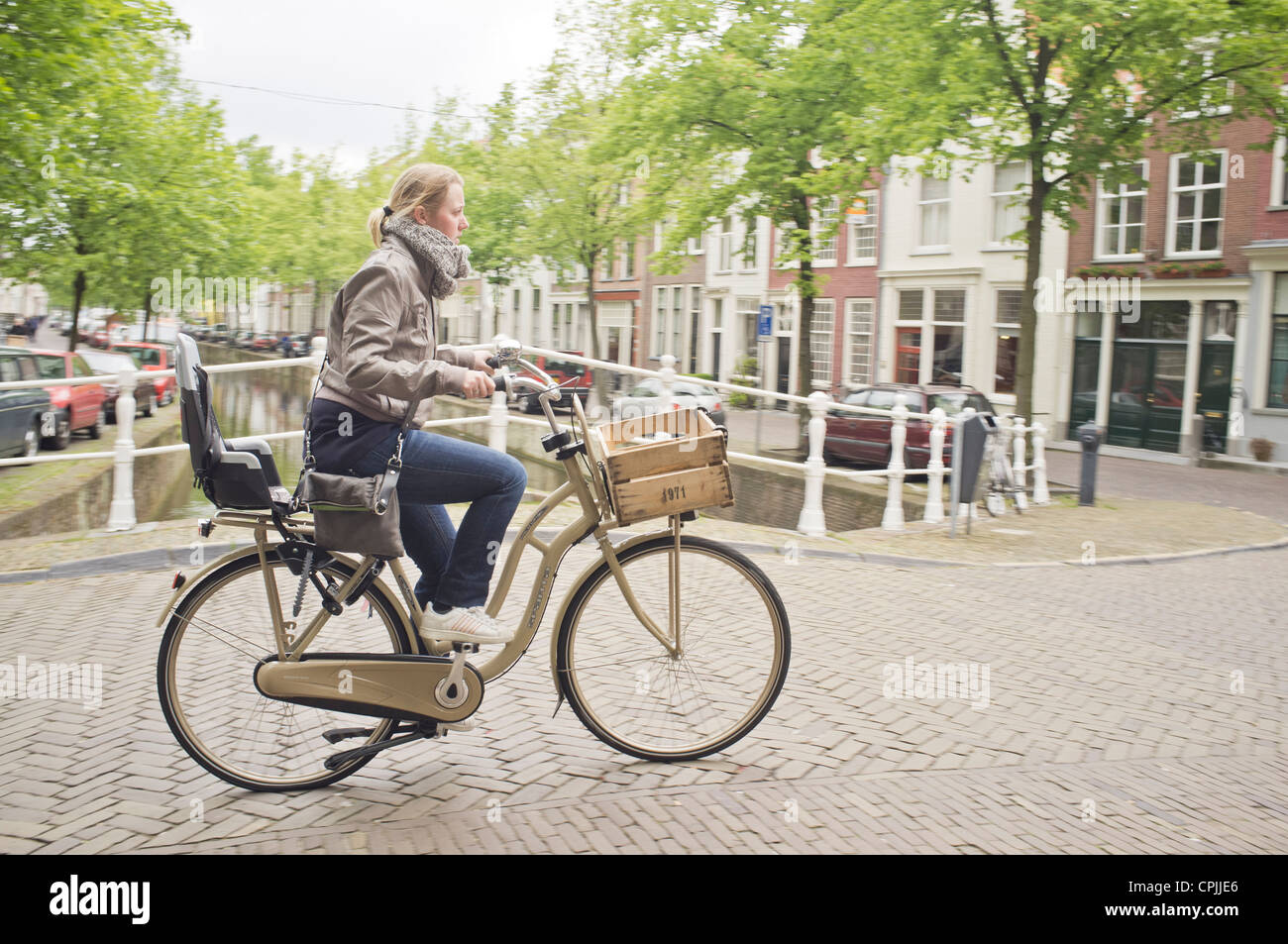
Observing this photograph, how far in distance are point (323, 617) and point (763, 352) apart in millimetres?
34359

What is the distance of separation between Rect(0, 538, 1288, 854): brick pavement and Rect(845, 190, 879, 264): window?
28559 mm

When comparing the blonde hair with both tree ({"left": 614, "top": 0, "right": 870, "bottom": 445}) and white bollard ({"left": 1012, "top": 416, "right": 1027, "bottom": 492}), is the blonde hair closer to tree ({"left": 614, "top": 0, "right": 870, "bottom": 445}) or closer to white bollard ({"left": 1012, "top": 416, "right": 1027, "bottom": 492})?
white bollard ({"left": 1012, "top": 416, "right": 1027, "bottom": 492})

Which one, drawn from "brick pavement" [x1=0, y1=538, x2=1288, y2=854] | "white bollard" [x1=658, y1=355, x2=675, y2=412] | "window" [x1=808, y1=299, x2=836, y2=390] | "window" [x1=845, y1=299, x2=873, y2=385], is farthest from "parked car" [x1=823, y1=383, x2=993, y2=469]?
"window" [x1=808, y1=299, x2=836, y2=390]

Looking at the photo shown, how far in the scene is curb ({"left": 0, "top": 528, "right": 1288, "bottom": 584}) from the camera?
6.81 meters

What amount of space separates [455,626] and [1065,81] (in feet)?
52.2

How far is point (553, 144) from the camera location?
32250 mm

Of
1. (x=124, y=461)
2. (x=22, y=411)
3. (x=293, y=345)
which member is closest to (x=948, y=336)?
(x=22, y=411)

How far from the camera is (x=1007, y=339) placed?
28781 mm

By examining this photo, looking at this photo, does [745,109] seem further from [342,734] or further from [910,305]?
[342,734]

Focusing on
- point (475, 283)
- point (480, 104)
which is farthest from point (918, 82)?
point (475, 283)

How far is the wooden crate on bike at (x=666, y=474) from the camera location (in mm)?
3459

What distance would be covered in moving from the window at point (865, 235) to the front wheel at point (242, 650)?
31169mm

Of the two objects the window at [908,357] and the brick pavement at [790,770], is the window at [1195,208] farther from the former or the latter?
the brick pavement at [790,770]

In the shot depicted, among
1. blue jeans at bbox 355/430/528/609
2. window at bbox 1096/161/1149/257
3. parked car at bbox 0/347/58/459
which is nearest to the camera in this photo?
blue jeans at bbox 355/430/528/609
